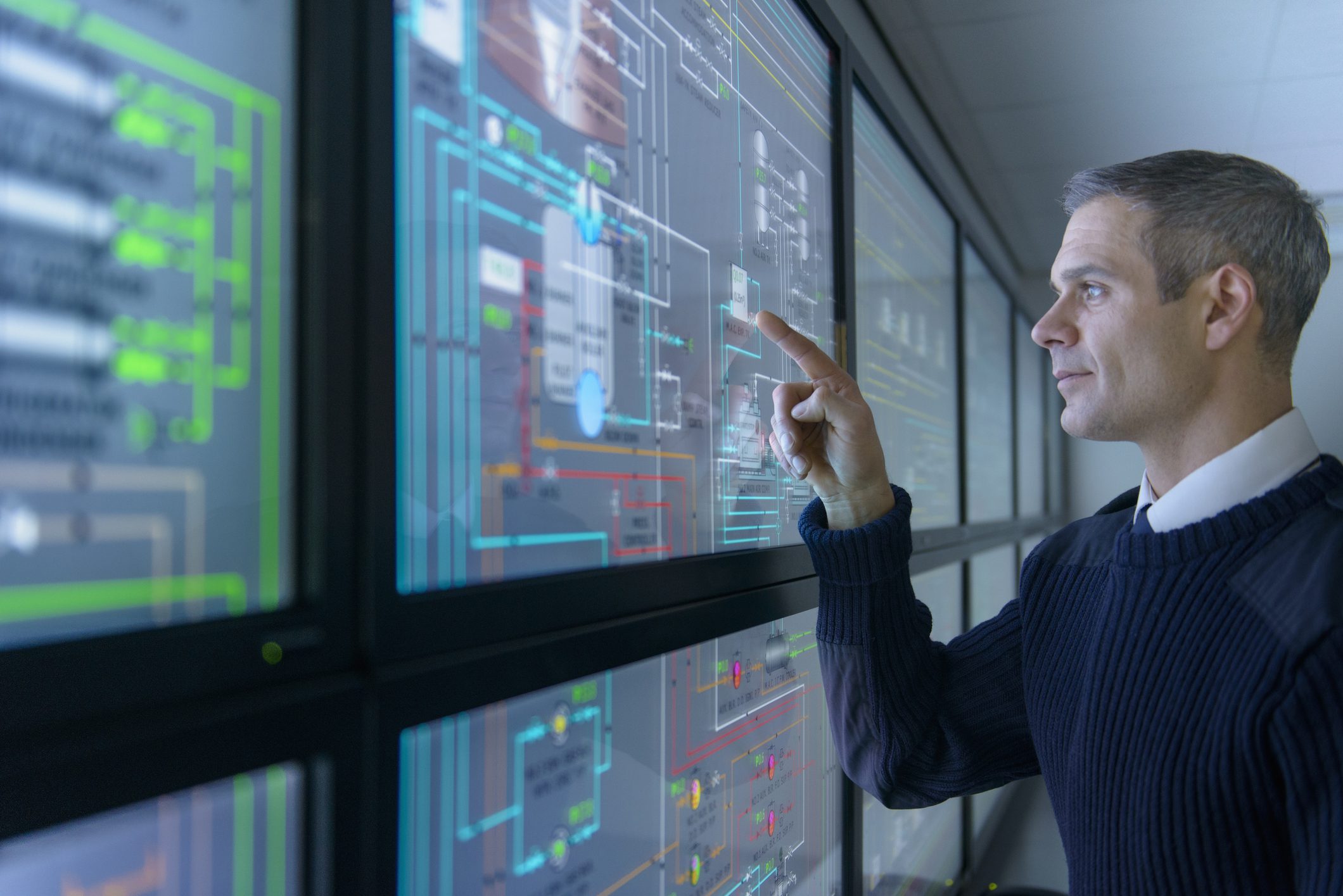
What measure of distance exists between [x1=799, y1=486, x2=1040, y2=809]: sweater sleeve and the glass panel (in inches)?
111

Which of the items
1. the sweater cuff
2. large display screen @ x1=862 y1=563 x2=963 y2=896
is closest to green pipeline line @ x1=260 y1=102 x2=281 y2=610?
the sweater cuff

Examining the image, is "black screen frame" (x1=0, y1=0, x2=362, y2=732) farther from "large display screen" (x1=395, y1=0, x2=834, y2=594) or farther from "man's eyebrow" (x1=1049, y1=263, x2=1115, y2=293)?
"man's eyebrow" (x1=1049, y1=263, x2=1115, y2=293)

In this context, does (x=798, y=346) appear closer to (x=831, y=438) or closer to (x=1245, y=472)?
(x=831, y=438)

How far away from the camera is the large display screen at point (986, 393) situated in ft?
9.82

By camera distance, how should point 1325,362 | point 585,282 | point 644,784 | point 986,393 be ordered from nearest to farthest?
1. point 585,282
2. point 644,784
3. point 986,393
4. point 1325,362

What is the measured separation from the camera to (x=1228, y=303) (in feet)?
3.55

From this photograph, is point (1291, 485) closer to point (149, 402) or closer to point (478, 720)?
point (478, 720)

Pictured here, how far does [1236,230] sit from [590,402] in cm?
81

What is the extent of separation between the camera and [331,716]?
565 millimetres

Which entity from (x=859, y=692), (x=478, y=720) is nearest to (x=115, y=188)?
(x=478, y=720)

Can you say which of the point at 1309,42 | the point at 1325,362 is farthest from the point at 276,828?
the point at 1325,362

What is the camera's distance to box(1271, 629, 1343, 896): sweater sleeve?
790 millimetres

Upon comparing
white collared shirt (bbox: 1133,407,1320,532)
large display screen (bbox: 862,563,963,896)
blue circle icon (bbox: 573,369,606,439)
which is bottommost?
large display screen (bbox: 862,563,963,896)

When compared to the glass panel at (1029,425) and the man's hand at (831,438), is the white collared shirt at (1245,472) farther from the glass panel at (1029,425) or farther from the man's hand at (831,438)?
the glass panel at (1029,425)
